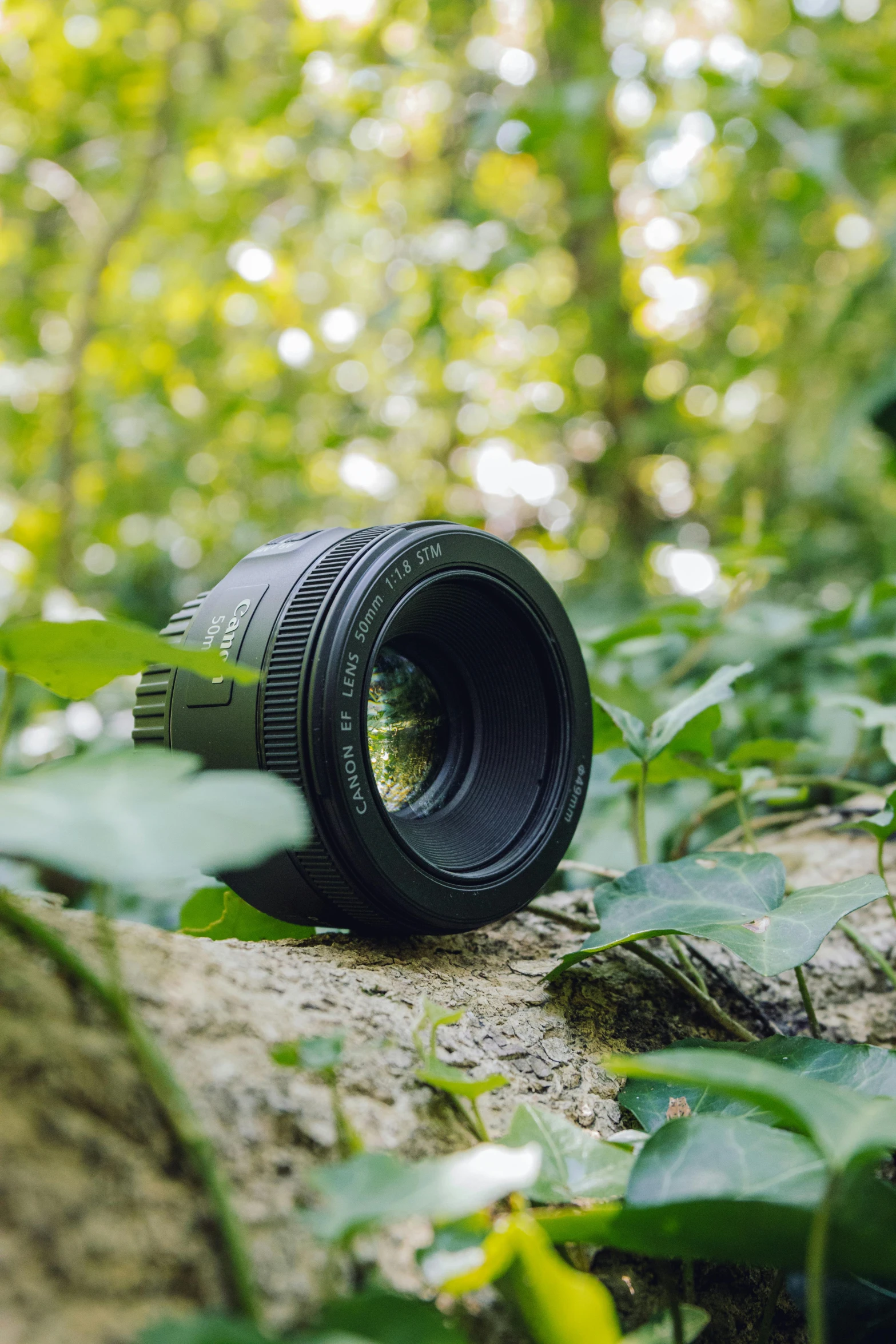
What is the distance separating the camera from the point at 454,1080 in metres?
0.45

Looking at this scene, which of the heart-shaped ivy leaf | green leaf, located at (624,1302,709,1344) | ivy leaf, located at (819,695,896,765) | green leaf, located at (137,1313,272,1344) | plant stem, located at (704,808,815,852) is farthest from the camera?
plant stem, located at (704,808,815,852)

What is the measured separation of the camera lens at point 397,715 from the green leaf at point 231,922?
0.25 ft

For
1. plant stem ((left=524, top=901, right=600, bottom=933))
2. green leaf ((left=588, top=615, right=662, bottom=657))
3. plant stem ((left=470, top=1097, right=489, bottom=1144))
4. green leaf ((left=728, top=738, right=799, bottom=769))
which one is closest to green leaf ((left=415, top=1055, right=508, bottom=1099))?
plant stem ((left=470, top=1097, right=489, bottom=1144))

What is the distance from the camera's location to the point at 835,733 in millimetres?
1241

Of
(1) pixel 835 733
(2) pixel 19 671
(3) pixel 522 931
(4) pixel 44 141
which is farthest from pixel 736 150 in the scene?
(2) pixel 19 671

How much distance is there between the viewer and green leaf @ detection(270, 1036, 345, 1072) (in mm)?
382

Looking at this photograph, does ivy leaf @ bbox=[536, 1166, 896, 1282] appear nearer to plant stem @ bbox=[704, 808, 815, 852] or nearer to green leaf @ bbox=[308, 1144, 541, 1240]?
green leaf @ bbox=[308, 1144, 541, 1240]

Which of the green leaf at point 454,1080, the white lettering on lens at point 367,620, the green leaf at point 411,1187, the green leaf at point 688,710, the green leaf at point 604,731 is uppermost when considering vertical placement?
the white lettering on lens at point 367,620

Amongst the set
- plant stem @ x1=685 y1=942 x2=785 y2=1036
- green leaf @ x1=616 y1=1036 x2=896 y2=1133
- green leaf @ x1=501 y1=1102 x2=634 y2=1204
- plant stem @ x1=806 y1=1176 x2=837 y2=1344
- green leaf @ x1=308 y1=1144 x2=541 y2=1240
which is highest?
green leaf @ x1=308 y1=1144 x2=541 y2=1240

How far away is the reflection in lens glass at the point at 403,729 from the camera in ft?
2.42

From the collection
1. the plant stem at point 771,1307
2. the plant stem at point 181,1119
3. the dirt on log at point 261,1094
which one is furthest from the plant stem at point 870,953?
the plant stem at point 181,1119

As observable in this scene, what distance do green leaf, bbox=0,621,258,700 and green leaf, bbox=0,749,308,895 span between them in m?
0.05

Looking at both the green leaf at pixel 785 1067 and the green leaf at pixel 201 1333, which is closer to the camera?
the green leaf at pixel 201 1333

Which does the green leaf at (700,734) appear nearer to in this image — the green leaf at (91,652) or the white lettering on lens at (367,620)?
the white lettering on lens at (367,620)
